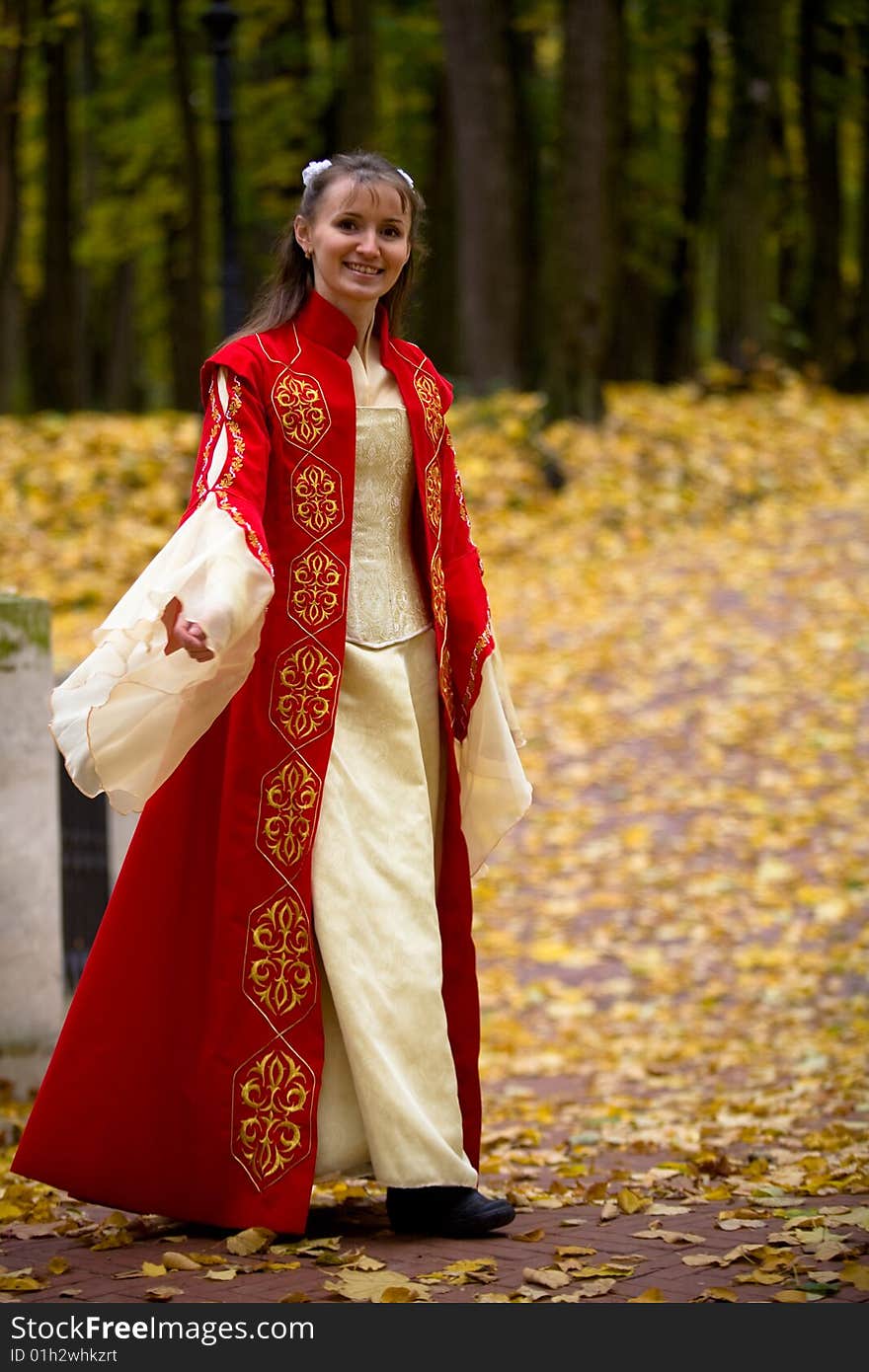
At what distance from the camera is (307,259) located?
4.43m

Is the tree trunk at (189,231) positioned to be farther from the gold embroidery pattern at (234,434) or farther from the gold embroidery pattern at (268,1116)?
the gold embroidery pattern at (268,1116)

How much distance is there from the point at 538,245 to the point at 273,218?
3413 millimetres

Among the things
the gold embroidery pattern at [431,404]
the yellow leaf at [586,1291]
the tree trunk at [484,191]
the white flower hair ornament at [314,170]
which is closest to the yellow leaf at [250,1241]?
the yellow leaf at [586,1291]

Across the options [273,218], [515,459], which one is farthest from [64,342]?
[515,459]

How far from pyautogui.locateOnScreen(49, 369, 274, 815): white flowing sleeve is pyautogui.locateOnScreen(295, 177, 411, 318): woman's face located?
1.16 ft

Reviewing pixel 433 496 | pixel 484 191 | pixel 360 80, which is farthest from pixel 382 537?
pixel 484 191

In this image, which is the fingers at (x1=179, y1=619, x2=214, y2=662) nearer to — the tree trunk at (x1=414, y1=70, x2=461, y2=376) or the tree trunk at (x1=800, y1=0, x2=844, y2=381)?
the tree trunk at (x1=800, y1=0, x2=844, y2=381)

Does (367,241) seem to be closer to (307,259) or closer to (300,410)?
(307,259)

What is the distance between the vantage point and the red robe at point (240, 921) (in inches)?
161

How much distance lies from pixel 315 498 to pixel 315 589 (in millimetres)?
199

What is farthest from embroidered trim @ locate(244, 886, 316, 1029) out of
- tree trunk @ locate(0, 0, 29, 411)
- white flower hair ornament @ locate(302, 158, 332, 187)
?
tree trunk @ locate(0, 0, 29, 411)

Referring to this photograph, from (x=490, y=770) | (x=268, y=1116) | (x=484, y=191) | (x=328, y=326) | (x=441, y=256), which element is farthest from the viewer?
(x=441, y=256)
